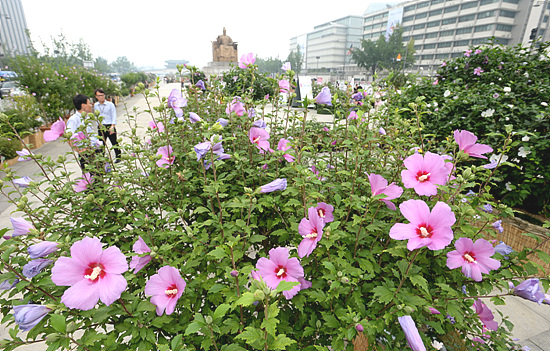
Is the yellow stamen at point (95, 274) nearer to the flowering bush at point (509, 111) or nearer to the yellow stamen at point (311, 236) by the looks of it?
the yellow stamen at point (311, 236)

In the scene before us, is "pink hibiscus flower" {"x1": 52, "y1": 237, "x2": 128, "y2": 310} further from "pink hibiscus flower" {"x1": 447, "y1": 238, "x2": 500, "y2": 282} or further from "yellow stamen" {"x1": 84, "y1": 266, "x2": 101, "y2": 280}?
"pink hibiscus flower" {"x1": 447, "y1": 238, "x2": 500, "y2": 282}

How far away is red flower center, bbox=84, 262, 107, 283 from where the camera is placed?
2.89 feet

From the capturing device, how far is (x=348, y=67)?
82312 mm

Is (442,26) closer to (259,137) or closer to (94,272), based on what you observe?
(259,137)

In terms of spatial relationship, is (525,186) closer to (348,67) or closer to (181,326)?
(181,326)

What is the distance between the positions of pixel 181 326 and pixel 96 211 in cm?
85

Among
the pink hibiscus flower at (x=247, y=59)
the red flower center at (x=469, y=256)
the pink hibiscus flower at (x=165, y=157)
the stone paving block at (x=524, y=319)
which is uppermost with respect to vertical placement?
the pink hibiscus flower at (x=247, y=59)

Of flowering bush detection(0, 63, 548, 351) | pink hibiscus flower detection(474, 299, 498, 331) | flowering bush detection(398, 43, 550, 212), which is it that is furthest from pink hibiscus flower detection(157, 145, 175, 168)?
flowering bush detection(398, 43, 550, 212)

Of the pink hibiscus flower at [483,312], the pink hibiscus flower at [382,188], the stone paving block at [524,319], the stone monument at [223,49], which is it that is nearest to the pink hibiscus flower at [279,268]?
the pink hibiscus flower at [382,188]

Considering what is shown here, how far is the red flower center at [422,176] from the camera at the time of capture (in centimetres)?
105

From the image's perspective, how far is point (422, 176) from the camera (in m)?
1.06

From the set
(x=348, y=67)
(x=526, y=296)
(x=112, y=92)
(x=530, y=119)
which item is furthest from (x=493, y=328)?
(x=348, y=67)

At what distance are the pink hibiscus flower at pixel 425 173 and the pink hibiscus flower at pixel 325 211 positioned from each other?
0.33 meters

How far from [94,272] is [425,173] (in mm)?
1237
